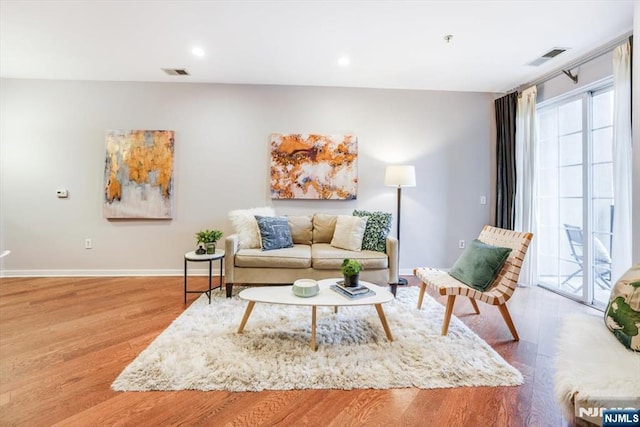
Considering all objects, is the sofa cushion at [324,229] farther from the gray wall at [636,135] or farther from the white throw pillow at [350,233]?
the gray wall at [636,135]

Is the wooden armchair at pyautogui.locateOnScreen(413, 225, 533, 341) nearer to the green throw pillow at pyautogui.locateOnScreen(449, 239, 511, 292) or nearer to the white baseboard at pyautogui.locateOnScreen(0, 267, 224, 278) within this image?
the green throw pillow at pyautogui.locateOnScreen(449, 239, 511, 292)

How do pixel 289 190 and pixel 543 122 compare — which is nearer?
pixel 543 122

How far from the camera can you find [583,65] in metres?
2.90

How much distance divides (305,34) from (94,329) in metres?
3.12

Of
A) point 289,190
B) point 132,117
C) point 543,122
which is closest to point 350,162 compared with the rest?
point 289,190

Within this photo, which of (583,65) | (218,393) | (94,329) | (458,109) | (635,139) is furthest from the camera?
(458,109)

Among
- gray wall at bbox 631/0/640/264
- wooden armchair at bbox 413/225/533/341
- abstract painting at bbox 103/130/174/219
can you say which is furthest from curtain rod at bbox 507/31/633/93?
abstract painting at bbox 103/130/174/219

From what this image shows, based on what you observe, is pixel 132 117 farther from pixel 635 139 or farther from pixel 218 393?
pixel 635 139

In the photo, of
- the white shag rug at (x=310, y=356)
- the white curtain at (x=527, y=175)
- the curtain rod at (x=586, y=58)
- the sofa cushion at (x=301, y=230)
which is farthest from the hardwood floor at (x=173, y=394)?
the curtain rod at (x=586, y=58)

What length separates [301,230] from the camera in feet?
11.6

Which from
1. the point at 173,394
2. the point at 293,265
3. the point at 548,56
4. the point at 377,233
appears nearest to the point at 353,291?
the point at 293,265

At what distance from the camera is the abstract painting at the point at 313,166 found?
376 centimetres

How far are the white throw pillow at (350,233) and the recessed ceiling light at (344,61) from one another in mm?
1765

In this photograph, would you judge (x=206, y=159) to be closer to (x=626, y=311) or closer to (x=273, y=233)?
(x=273, y=233)
